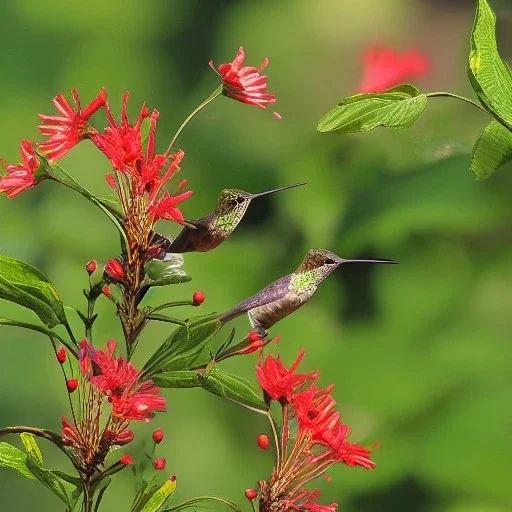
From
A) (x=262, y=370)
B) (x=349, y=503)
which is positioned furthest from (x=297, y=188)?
(x=349, y=503)

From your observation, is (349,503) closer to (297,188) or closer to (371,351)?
(371,351)

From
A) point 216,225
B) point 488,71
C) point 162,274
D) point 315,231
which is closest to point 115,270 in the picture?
point 162,274

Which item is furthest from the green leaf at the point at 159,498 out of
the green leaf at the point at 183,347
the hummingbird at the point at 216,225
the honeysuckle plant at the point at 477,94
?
the honeysuckle plant at the point at 477,94

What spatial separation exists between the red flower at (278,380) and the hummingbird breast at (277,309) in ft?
0.19

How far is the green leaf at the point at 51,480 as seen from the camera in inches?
31.1

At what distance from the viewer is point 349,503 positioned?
0.96 m

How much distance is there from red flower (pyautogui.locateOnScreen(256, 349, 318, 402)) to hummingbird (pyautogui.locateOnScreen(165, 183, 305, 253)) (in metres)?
0.14

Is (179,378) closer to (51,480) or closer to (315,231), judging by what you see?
(51,480)

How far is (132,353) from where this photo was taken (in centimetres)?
81

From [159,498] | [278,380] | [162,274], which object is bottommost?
[159,498]

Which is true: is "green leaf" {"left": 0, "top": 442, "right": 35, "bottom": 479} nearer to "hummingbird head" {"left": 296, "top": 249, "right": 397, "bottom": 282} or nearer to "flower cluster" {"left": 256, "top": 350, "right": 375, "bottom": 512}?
"flower cluster" {"left": 256, "top": 350, "right": 375, "bottom": 512}

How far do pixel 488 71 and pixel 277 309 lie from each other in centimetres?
29

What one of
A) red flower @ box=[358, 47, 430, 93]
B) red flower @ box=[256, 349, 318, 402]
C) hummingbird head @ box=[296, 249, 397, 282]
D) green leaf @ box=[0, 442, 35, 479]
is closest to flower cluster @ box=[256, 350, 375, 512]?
red flower @ box=[256, 349, 318, 402]

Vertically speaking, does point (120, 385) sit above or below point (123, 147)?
below
